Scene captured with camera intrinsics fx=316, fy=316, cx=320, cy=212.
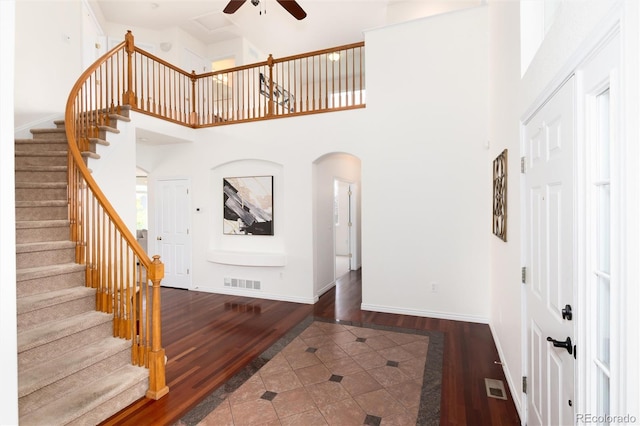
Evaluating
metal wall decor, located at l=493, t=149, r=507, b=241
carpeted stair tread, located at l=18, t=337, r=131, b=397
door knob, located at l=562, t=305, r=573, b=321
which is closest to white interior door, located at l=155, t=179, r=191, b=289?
carpeted stair tread, located at l=18, t=337, r=131, b=397

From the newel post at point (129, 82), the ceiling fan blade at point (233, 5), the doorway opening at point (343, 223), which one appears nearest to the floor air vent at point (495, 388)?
the doorway opening at point (343, 223)

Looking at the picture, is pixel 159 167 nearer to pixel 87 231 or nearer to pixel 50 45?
pixel 50 45

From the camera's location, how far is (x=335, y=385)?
2807mm

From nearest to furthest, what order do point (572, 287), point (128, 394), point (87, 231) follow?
1. point (572, 287)
2. point (128, 394)
3. point (87, 231)

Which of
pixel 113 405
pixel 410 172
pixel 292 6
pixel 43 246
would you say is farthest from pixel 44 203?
pixel 410 172

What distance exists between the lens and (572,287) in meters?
1.39

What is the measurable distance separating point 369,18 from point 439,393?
663cm

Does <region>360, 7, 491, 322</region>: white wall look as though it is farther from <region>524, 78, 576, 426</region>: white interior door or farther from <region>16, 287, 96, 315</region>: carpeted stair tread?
<region>16, 287, 96, 315</region>: carpeted stair tread

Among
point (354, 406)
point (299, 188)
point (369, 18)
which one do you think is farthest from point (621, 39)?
point (369, 18)

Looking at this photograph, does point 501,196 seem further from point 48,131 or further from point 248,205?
point 48,131

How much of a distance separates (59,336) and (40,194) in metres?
1.94

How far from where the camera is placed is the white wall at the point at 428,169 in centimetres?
422

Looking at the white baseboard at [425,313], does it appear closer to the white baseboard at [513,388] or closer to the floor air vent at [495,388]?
the white baseboard at [513,388]

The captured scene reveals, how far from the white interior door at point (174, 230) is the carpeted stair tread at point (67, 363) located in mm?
3506
